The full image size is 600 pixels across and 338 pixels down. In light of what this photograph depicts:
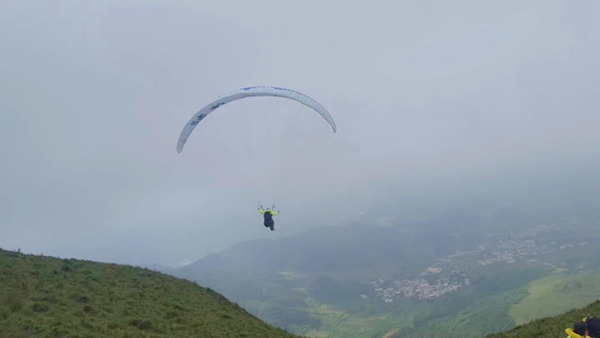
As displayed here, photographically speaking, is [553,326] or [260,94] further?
[260,94]

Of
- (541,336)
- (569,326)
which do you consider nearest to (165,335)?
(541,336)

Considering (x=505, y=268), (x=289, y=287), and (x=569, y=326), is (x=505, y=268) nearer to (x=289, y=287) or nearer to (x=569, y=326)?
(x=289, y=287)

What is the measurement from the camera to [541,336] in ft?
37.5

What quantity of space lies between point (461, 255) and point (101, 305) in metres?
153

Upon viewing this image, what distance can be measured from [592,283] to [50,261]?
9586 centimetres

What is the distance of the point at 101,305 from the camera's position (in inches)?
518

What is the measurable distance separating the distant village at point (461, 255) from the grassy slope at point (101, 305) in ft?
297

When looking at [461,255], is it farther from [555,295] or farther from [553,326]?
[553,326]

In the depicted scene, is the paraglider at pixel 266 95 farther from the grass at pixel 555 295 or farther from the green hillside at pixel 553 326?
the grass at pixel 555 295

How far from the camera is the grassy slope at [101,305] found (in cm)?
1053

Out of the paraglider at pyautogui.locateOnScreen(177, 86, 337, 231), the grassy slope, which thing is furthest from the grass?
the grassy slope

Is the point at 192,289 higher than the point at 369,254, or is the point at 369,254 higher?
the point at 369,254

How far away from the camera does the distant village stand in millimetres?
99244

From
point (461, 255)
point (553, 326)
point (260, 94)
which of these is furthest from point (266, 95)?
point (461, 255)
